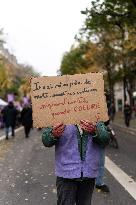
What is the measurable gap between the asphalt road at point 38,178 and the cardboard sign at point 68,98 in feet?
12.5

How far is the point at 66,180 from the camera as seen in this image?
6465 millimetres

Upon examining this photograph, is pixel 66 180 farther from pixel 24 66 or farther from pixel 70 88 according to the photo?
pixel 24 66

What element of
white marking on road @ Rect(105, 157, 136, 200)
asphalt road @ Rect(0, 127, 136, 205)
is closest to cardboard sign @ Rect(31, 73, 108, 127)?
asphalt road @ Rect(0, 127, 136, 205)

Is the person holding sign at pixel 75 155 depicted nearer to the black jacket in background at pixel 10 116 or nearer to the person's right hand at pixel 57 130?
the person's right hand at pixel 57 130

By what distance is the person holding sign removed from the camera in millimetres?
6426

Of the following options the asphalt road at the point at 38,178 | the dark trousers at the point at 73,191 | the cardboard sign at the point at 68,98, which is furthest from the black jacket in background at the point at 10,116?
the dark trousers at the point at 73,191

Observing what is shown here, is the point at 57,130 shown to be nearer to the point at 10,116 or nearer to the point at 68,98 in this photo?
the point at 68,98

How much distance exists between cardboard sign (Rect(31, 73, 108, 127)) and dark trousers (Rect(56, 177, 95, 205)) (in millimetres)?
605

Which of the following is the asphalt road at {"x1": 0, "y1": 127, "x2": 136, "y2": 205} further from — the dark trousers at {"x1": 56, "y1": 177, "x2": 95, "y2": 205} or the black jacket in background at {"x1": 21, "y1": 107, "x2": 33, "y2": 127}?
the black jacket in background at {"x1": 21, "y1": 107, "x2": 33, "y2": 127}

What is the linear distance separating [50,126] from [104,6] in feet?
99.9

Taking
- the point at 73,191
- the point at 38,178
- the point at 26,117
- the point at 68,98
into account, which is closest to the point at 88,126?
the point at 68,98

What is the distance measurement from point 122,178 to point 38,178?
5.70 feet

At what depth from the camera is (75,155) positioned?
6.48 meters

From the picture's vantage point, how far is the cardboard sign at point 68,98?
6602 millimetres
